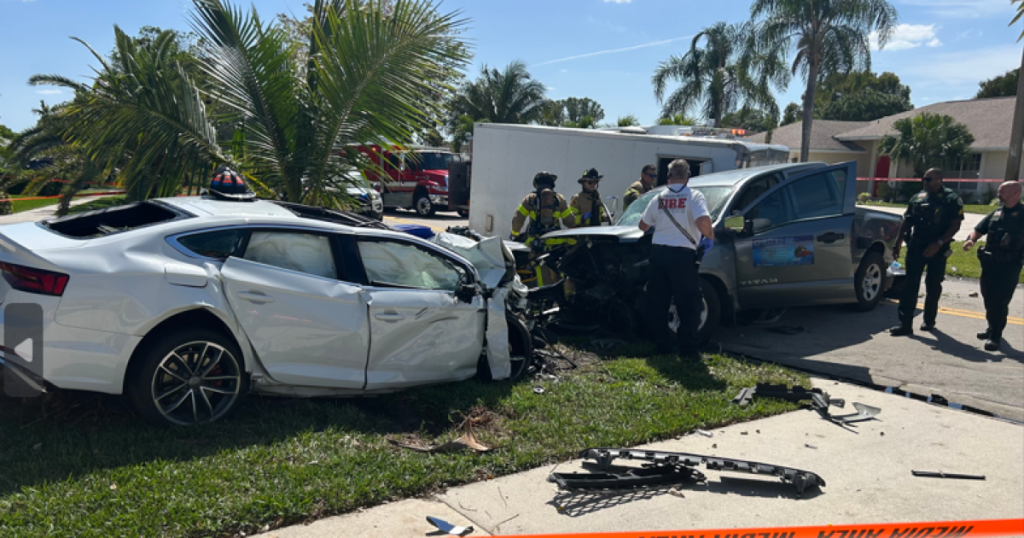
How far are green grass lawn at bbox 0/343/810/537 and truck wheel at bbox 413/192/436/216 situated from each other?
1844 cm

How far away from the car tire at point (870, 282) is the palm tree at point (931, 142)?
28.7 m

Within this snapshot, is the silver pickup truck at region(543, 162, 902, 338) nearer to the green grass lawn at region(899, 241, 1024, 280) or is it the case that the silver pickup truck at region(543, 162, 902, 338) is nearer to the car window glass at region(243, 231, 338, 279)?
the car window glass at region(243, 231, 338, 279)

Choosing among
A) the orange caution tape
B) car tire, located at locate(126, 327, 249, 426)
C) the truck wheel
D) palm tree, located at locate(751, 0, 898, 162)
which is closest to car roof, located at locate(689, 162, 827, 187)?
the orange caution tape

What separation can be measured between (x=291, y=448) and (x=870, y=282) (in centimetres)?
793

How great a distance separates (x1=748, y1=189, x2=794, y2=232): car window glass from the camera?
8266 mm

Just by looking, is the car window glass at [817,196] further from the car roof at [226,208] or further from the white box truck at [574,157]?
the car roof at [226,208]

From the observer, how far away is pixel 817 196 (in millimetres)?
8898

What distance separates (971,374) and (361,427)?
569cm

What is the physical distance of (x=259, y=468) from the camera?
13.8 feet

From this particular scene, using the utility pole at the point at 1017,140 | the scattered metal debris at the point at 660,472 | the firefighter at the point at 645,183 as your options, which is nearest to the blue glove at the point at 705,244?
the scattered metal debris at the point at 660,472

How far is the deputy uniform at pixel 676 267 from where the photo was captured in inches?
279

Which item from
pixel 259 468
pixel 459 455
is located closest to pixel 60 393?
pixel 259 468

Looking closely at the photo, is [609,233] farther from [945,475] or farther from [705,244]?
[945,475]

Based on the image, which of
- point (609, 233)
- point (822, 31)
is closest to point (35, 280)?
point (609, 233)
